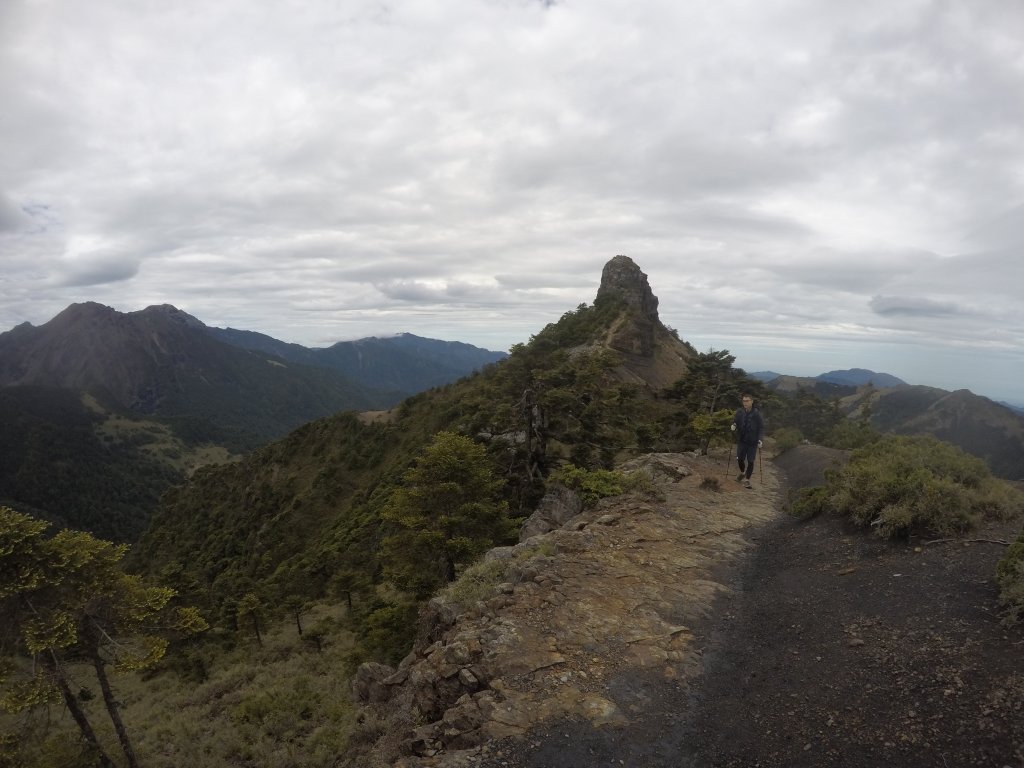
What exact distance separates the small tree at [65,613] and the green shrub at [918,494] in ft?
61.5

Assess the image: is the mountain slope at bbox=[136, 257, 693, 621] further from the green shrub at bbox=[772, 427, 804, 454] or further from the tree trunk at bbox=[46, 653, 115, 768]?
the tree trunk at bbox=[46, 653, 115, 768]

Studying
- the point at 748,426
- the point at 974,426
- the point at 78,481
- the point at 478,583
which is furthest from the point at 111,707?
the point at 974,426

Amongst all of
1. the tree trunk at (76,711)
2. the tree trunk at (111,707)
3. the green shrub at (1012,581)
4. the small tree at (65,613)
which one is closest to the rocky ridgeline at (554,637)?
the green shrub at (1012,581)

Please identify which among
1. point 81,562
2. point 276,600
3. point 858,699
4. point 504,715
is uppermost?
point 858,699

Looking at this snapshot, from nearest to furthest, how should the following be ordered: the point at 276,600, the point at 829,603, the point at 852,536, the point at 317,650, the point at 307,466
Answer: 1. the point at 829,603
2. the point at 852,536
3. the point at 317,650
4. the point at 276,600
5. the point at 307,466

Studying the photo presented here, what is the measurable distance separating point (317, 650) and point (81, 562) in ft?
51.0

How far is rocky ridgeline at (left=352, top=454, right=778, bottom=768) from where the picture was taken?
662 cm

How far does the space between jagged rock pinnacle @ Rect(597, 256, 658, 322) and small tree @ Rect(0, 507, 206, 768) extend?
63.6m

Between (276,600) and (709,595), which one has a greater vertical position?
(709,595)

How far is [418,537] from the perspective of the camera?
1595cm

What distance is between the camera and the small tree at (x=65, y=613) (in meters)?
13.4

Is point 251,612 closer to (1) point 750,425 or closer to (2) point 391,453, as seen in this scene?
(1) point 750,425

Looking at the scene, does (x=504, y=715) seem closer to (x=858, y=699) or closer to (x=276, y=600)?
(x=858, y=699)

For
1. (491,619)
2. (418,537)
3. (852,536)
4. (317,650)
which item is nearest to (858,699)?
(491,619)
